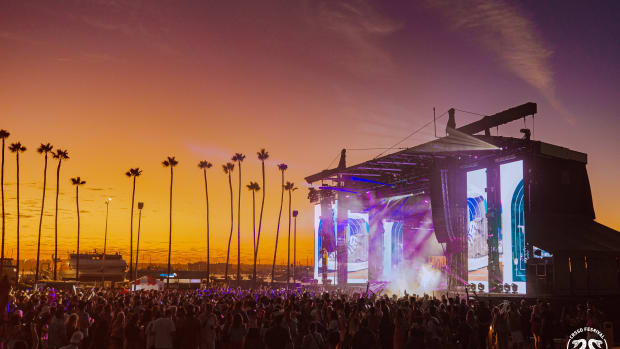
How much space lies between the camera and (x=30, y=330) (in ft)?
34.3

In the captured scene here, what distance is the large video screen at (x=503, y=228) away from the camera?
27.2 m

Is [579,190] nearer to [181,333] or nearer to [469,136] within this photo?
[469,136]

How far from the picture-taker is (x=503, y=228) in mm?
28141

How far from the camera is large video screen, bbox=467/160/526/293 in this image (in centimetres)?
2723

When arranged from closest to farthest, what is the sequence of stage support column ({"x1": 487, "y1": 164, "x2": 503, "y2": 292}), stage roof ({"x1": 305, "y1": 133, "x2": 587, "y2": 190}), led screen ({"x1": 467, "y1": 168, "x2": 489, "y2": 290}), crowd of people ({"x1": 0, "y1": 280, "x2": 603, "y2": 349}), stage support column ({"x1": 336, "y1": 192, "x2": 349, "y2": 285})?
crowd of people ({"x1": 0, "y1": 280, "x2": 603, "y2": 349}) < stage roof ({"x1": 305, "y1": 133, "x2": 587, "y2": 190}) < stage support column ({"x1": 487, "y1": 164, "x2": 503, "y2": 292}) < led screen ({"x1": 467, "y1": 168, "x2": 489, "y2": 290}) < stage support column ({"x1": 336, "y1": 192, "x2": 349, "y2": 285})

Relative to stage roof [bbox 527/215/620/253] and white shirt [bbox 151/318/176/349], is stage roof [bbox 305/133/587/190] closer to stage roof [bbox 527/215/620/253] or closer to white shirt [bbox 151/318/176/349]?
stage roof [bbox 527/215/620/253]

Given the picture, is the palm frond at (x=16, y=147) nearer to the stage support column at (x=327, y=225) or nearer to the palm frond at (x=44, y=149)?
the palm frond at (x=44, y=149)

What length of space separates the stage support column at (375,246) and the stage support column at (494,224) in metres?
15.3

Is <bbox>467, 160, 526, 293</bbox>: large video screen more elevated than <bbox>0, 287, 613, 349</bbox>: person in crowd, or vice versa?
<bbox>467, 160, 526, 293</bbox>: large video screen

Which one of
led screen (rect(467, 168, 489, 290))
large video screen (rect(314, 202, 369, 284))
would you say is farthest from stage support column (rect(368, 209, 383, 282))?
led screen (rect(467, 168, 489, 290))

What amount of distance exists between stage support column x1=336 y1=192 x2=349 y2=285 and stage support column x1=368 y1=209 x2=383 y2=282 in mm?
2082

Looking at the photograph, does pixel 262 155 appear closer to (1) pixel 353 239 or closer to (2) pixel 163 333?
(1) pixel 353 239

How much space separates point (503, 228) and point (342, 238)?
18.7 m

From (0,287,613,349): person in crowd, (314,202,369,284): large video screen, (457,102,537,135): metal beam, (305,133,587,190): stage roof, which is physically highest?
(457,102,537,135): metal beam
